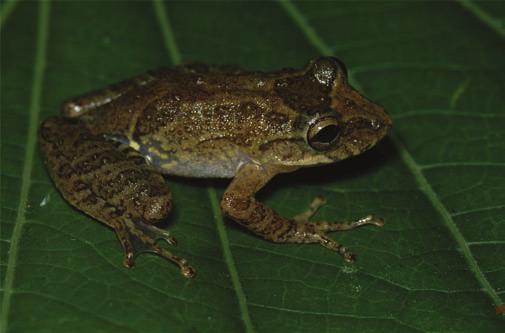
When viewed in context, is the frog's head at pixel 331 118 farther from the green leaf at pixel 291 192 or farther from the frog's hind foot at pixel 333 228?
the frog's hind foot at pixel 333 228

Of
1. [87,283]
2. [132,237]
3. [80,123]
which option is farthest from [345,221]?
[80,123]

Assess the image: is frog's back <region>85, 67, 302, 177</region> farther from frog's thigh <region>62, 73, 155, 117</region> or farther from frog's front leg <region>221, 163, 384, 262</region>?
frog's front leg <region>221, 163, 384, 262</region>

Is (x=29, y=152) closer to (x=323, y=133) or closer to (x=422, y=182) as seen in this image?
(x=323, y=133)

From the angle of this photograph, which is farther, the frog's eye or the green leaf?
the frog's eye

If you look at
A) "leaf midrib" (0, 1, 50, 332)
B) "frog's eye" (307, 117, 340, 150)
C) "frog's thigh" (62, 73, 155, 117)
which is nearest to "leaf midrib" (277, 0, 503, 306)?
"frog's eye" (307, 117, 340, 150)

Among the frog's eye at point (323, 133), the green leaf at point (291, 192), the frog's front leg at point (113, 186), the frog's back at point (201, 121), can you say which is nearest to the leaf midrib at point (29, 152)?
the green leaf at point (291, 192)
